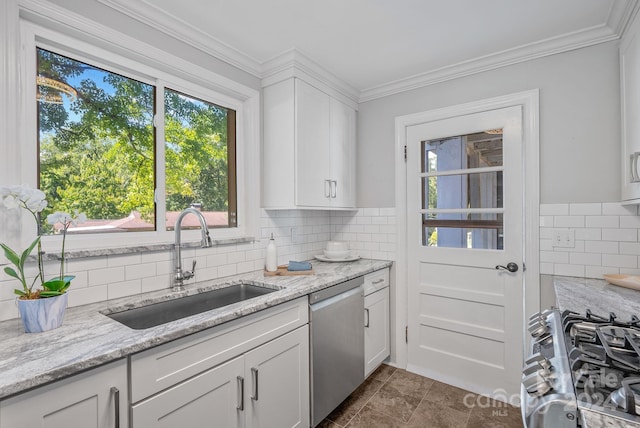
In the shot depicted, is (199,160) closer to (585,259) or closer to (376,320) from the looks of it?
(376,320)

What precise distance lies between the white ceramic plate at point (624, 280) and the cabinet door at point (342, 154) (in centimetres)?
179

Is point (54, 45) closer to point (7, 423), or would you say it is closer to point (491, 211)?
point (7, 423)

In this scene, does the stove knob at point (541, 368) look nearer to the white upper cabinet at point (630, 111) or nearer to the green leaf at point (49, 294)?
the white upper cabinet at point (630, 111)

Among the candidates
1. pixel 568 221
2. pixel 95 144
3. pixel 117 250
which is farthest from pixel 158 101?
pixel 568 221

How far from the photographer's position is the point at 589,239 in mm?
1948

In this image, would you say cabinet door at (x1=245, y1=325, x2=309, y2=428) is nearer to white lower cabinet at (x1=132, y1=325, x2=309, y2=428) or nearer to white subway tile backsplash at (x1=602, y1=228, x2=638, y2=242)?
white lower cabinet at (x1=132, y1=325, x2=309, y2=428)

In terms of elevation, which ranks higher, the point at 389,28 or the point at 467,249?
the point at 389,28

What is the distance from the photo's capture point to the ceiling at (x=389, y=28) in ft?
5.52

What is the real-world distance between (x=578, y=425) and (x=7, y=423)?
1354mm

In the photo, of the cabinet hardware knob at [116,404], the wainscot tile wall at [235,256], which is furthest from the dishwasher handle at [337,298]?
the cabinet hardware knob at [116,404]

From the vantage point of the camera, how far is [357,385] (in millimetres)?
2213

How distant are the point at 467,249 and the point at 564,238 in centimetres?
59

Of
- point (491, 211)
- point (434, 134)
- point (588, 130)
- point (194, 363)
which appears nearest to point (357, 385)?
point (194, 363)

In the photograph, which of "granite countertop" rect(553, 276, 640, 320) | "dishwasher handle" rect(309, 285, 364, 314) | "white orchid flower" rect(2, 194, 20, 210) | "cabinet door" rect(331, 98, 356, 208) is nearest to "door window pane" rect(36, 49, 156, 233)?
"white orchid flower" rect(2, 194, 20, 210)
